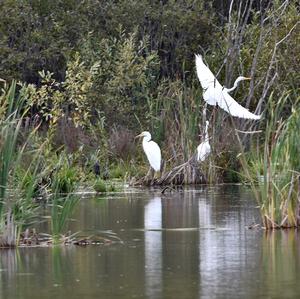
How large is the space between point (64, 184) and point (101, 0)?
9211 mm

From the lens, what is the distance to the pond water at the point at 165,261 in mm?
7910

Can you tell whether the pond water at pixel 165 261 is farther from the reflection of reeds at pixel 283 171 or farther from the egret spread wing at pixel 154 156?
the egret spread wing at pixel 154 156

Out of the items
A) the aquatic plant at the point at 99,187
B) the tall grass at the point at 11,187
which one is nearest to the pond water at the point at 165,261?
the tall grass at the point at 11,187

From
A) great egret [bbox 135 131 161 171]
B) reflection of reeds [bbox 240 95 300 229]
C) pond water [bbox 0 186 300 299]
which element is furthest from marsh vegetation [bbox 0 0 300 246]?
reflection of reeds [bbox 240 95 300 229]

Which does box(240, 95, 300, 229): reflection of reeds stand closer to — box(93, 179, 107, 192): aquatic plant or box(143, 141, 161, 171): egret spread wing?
box(93, 179, 107, 192): aquatic plant

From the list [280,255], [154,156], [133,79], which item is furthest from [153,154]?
[280,255]

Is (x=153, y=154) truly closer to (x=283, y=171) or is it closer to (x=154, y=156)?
(x=154, y=156)

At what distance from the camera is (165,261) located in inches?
365

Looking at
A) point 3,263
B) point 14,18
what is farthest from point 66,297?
point 14,18

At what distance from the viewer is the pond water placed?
7.91 m

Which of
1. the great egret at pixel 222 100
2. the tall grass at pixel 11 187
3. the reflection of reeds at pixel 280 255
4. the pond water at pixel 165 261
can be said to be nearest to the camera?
the pond water at pixel 165 261

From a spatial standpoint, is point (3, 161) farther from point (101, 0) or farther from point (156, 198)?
point (101, 0)

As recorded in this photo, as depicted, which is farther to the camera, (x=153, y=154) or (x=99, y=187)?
(x=153, y=154)

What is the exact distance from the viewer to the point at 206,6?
1009 inches
